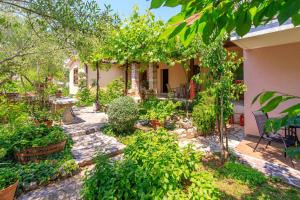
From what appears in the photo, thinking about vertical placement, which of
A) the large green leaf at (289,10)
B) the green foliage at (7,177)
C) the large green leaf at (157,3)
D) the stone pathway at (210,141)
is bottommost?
the green foliage at (7,177)

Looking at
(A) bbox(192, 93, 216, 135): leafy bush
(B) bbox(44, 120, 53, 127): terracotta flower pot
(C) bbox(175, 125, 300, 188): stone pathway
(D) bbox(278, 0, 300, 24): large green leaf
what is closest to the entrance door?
(A) bbox(192, 93, 216, 135): leafy bush

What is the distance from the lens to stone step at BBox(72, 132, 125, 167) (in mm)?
5391

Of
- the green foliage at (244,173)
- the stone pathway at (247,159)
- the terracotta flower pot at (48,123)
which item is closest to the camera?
the green foliage at (244,173)

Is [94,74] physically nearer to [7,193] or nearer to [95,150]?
[95,150]

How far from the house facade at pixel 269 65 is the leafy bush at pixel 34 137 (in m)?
5.36

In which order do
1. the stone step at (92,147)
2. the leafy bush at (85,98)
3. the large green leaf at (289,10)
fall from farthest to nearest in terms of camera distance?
the leafy bush at (85,98) < the stone step at (92,147) < the large green leaf at (289,10)

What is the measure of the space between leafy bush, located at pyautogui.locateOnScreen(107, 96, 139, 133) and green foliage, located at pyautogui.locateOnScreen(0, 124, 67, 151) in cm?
203

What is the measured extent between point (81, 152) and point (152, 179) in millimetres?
3687

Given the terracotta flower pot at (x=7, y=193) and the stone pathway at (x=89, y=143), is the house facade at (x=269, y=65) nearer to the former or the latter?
the stone pathway at (x=89, y=143)

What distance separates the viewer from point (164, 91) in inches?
697

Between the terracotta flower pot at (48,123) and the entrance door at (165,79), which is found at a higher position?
the entrance door at (165,79)

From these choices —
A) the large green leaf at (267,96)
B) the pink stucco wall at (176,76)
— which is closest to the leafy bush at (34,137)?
the large green leaf at (267,96)

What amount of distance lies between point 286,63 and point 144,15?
18.0ft

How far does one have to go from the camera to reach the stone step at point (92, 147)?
539 cm
